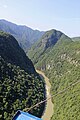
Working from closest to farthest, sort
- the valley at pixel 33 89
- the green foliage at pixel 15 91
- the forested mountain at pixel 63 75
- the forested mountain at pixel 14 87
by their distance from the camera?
the green foliage at pixel 15 91
the forested mountain at pixel 14 87
the valley at pixel 33 89
the forested mountain at pixel 63 75

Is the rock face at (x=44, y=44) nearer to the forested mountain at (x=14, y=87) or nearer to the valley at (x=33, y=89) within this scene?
the valley at (x=33, y=89)

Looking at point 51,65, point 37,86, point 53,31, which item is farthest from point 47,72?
point 53,31

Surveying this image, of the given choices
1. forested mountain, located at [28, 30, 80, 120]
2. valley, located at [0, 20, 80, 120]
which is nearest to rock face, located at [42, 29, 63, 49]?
forested mountain, located at [28, 30, 80, 120]

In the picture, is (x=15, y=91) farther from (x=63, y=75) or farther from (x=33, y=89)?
(x=63, y=75)

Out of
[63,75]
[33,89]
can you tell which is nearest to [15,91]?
[33,89]

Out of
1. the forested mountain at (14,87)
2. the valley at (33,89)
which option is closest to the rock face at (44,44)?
the valley at (33,89)

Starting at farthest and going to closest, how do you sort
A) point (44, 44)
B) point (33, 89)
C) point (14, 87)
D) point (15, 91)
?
point (44, 44), point (33, 89), point (14, 87), point (15, 91)

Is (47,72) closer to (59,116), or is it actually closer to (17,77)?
(17,77)

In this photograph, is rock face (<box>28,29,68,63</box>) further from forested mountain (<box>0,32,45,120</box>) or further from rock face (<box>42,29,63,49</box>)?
forested mountain (<box>0,32,45,120</box>)

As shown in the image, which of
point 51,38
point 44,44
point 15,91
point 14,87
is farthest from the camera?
point 51,38
